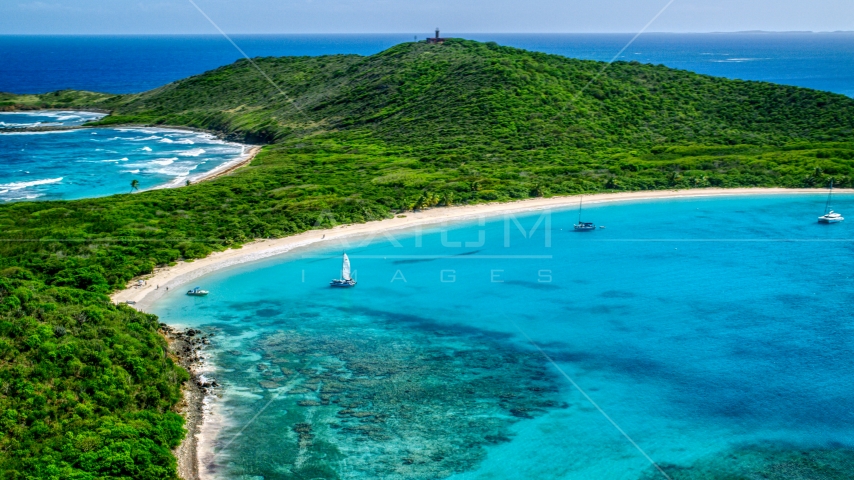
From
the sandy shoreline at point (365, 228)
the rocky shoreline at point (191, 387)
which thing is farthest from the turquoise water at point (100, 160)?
the rocky shoreline at point (191, 387)

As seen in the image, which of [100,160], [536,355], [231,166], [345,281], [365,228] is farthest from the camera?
[100,160]

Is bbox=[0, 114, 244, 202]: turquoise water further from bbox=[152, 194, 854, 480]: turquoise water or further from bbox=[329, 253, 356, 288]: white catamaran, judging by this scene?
bbox=[329, 253, 356, 288]: white catamaran

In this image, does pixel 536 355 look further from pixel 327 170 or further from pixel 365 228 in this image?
pixel 327 170

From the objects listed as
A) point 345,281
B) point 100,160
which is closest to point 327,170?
point 345,281

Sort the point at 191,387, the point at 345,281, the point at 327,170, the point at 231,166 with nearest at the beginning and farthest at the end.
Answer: the point at 191,387
the point at 345,281
the point at 327,170
the point at 231,166

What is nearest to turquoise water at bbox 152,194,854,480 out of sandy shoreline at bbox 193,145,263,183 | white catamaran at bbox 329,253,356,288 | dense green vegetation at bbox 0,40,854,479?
white catamaran at bbox 329,253,356,288

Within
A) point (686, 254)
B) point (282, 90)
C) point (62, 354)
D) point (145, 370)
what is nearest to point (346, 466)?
point (145, 370)

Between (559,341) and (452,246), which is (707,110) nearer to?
(452,246)

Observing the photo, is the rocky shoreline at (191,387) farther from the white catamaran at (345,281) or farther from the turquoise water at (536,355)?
the white catamaran at (345,281)
